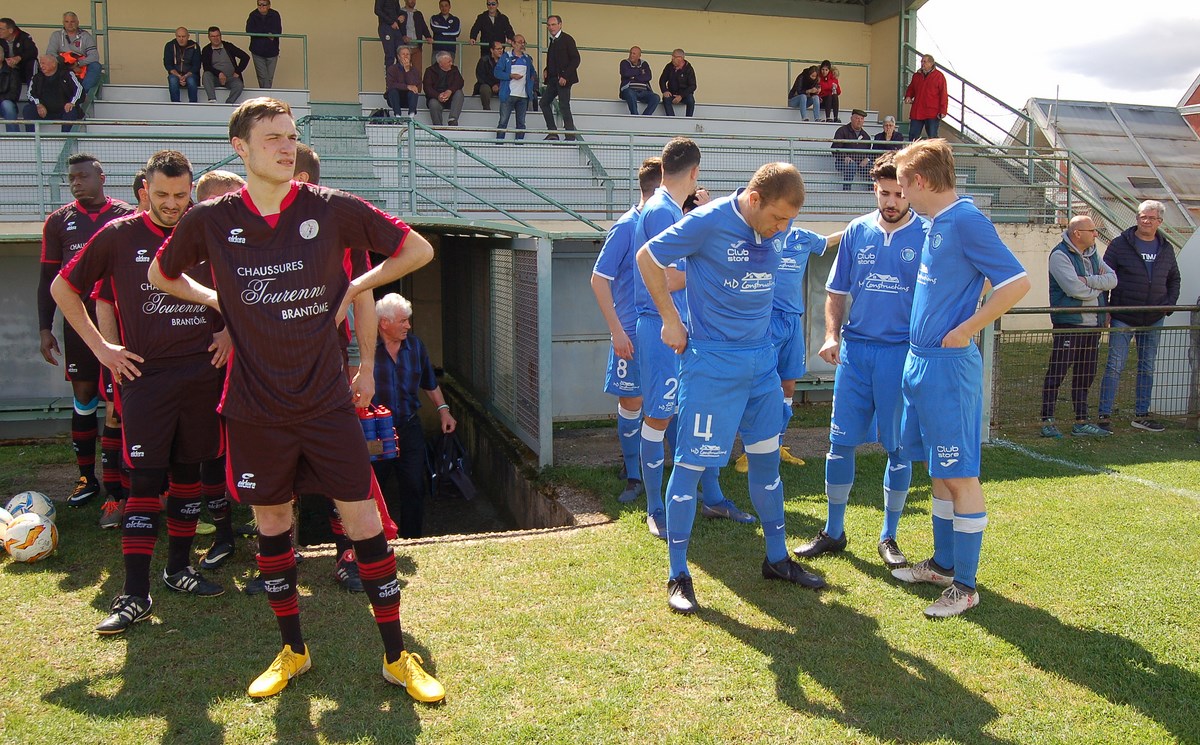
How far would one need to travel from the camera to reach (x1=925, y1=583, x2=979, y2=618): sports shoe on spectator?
4.23m

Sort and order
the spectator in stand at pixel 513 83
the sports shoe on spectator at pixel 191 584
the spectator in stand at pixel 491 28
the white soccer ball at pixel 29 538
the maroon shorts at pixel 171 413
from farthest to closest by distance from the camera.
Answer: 1. the spectator in stand at pixel 491 28
2. the spectator in stand at pixel 513 83
3. the white soccer ball at pixel 29 538
4. the sports shoe on spectator at pixel 191 584
5. the maroon shorts at pixel 171 413

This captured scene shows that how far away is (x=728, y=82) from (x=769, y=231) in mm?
16562

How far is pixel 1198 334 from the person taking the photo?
343 inches

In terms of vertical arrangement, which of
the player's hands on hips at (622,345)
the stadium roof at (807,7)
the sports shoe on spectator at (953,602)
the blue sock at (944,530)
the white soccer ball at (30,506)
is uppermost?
the stadium roof at (807,7)

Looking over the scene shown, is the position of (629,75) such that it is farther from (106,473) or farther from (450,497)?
(106,473)

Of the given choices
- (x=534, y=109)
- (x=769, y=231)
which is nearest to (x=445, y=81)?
(x=534, y=109)

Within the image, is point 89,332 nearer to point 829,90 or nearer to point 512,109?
point 512,109

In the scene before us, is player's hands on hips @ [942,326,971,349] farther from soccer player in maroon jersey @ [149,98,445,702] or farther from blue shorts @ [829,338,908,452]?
soccer player in maroon jersey @ [149,98,445,702]

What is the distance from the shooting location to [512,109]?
603 inches

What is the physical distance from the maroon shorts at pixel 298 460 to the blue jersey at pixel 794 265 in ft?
10.6

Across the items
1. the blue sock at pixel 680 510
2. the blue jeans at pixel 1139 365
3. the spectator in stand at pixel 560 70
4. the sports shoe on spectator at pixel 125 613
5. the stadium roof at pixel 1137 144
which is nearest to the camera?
the sports shoe on spectator at pixel 125 613

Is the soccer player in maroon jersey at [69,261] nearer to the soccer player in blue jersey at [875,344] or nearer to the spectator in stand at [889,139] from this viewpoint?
the soccer player in blue jersey at [875,344]

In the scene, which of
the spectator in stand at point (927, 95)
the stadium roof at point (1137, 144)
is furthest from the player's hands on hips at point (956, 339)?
the stadium roof at point (1137, 144)

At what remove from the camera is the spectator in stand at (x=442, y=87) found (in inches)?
575
